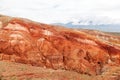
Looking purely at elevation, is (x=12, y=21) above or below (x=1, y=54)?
above

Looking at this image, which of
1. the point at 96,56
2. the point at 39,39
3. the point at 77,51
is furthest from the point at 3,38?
the point at 96,56

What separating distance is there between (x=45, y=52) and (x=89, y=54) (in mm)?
9401

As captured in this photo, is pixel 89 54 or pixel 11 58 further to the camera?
pixel 89 54

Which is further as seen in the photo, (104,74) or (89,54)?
(89,54)

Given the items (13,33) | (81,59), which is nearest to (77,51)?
(81,59)

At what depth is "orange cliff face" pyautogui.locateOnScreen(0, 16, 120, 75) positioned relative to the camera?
219ft

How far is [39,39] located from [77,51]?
27.3ft

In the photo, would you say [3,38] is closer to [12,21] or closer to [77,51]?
[12,21]

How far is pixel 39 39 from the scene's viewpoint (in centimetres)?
6888

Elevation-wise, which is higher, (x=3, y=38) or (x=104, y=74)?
(x=3, y=38)

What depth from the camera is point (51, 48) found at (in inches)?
2704

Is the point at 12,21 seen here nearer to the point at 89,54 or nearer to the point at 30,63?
the point at 30,63

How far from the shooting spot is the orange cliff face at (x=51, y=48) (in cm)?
6675

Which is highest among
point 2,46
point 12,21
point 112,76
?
point 12,21
